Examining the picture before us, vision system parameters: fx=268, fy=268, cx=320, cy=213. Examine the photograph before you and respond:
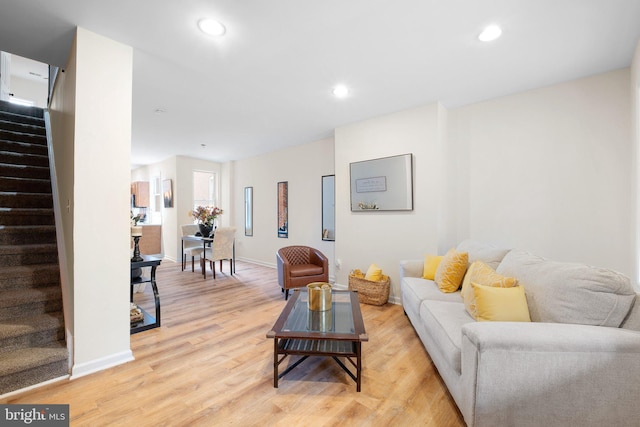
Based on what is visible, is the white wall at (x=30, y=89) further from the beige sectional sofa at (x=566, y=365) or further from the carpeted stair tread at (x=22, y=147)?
the beige sectional sofa at (x=566, y=365)

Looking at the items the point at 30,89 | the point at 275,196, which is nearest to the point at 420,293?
the point at 275,196

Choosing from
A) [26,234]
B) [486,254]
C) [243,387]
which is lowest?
[243,387]

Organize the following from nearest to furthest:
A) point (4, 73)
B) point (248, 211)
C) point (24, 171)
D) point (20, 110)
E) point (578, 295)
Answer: point (578, 295), point (24, 171), point (20, 110), point (4, 73), point (248, 211)

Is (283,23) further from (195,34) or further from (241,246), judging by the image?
(241,246)

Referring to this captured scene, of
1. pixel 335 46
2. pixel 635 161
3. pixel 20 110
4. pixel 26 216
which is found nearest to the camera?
pixel 335 46

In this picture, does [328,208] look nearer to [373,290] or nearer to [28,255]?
[373,290]

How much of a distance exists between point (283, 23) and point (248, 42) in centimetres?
35

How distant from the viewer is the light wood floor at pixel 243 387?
5.01 feet

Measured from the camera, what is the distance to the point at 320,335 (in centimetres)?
172

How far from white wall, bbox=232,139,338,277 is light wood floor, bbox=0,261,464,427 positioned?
2484 mm

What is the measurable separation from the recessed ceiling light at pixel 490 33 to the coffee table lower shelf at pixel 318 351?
2.33 meters

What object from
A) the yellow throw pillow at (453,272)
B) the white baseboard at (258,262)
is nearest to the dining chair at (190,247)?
the white baseboard at (258,262)

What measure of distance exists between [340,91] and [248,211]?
169 inches

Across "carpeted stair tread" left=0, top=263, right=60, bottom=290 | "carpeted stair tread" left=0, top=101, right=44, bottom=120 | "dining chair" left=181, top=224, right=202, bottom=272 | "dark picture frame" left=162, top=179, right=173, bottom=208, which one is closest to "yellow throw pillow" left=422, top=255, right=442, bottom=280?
"carpeted stair tread" left=0, top=263, right=60, bottom=290
